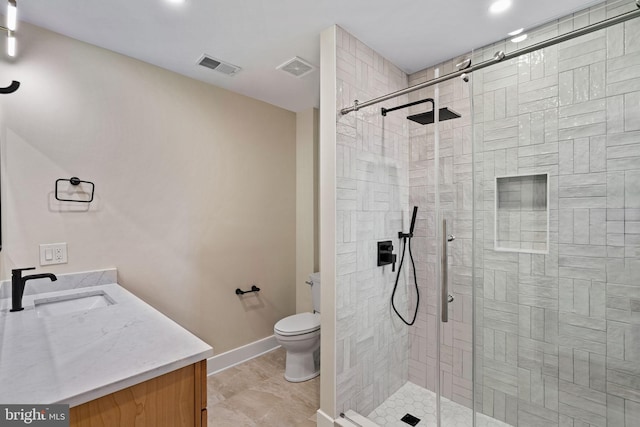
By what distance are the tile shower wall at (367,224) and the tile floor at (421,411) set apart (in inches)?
2.3

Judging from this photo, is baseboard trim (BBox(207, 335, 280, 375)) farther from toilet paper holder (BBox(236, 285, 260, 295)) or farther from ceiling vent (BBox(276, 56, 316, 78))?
ceiling vent (BBox(276, 56, 316, 78))

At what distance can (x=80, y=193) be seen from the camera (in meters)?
1.84

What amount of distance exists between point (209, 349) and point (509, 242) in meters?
1.61

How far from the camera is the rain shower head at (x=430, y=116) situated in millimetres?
1826

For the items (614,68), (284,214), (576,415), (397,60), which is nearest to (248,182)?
(284,214)

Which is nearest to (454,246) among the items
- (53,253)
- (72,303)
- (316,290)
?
(316,290)

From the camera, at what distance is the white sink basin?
57.5 inches

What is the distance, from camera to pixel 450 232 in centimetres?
176

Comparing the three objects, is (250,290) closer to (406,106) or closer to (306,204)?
(306,204)

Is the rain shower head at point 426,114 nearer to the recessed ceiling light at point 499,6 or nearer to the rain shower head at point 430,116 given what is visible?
A: the rain shower head at point 430,116

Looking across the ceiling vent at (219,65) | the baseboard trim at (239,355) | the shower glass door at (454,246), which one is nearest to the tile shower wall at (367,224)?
the shower glass door at (454,246)

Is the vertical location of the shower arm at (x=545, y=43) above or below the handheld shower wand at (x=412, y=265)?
above

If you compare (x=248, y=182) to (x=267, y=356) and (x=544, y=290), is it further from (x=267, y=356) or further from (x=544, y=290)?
(x=544, y=290)

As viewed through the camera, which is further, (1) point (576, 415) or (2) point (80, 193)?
(2) point (80, 193)
